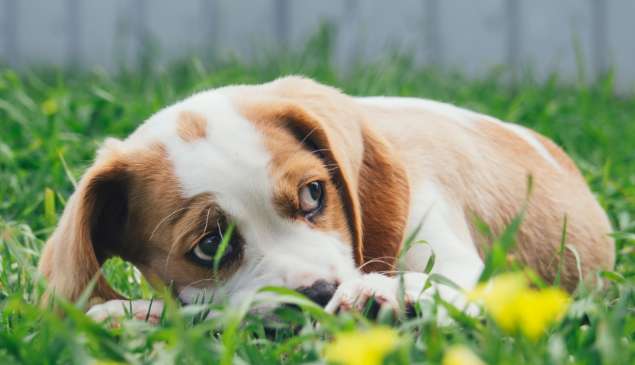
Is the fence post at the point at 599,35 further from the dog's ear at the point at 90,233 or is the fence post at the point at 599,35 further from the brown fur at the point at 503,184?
the dog's ear at the point at 90,233

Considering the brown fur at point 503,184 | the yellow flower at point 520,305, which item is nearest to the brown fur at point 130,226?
the brown fur at point 503,184

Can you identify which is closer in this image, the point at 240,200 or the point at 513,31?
the point at 240,200

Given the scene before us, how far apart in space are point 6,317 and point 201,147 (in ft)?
2.58

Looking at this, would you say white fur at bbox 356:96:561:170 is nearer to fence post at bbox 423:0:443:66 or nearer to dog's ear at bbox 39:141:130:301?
dog's ear at bbox 39:141:130:301

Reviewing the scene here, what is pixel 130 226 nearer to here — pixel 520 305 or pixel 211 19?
pixel 520 305

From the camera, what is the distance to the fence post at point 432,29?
9.01 meters

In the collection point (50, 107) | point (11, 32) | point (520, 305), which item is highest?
point (520, 305)

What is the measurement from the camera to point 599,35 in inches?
365

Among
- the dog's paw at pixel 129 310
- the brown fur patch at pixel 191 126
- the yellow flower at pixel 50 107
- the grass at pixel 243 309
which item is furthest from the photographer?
the yellow flower at pixel 50 107

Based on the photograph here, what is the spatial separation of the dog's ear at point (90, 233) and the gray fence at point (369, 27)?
559 cm

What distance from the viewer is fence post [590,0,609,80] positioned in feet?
30.3

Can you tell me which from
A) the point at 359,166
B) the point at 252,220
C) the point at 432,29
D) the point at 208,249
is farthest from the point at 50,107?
the point at 432,29

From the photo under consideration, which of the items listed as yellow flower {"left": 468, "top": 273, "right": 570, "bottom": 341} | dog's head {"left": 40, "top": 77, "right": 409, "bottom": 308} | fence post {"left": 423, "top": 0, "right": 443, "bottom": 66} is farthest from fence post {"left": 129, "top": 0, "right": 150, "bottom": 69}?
yellow flower {"left": 468, "top": 273, "right": 570, "bottom": 341}

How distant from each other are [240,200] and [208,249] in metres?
0.21
